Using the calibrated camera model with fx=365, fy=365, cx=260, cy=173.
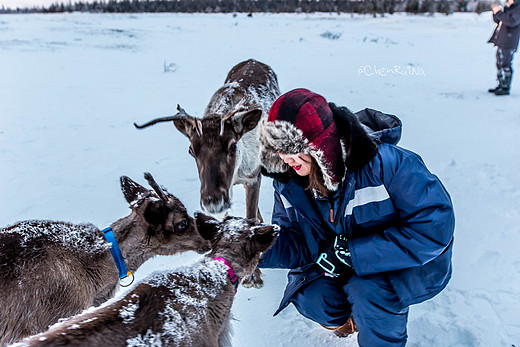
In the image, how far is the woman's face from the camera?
2.46m

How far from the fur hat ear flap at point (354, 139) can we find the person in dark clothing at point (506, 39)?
31.3ft

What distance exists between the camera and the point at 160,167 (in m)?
6.03

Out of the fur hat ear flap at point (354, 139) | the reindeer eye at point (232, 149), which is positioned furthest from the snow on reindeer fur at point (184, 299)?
the reindeer eye at point (232, 149)

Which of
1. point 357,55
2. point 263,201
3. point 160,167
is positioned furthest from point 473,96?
point 160,167

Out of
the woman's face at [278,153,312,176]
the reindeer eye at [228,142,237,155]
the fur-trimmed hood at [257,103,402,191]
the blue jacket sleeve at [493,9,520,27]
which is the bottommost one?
the reindeer eye at [228,142,237,155]

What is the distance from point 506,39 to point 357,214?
9.78m

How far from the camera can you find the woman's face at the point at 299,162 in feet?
8.07

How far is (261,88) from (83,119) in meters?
4.96

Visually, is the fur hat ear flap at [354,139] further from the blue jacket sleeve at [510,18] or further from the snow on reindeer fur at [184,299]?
the blue jacket sleeve at [510,18]

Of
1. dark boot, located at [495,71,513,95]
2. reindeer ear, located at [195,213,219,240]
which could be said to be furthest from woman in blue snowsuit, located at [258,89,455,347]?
dark boot, located at [495,71,513,95]

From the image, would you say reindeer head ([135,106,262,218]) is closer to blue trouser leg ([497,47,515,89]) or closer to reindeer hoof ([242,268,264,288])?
reindeer hoof ([242,268,264,288])

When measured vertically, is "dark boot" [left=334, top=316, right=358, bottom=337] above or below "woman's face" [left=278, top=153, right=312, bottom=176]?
below

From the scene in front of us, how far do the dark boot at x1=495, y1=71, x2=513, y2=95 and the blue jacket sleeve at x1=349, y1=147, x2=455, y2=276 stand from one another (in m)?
9.22

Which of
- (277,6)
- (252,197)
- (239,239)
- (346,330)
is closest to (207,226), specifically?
(239,239)
